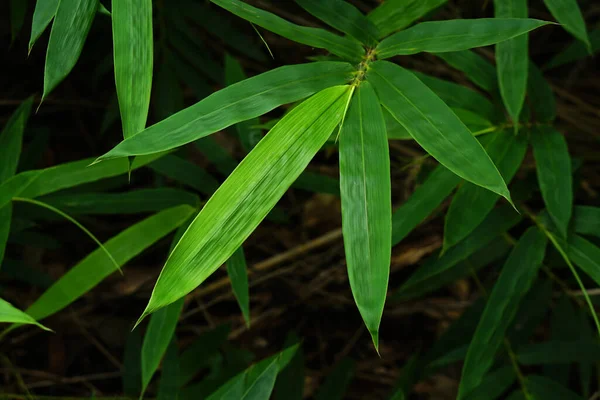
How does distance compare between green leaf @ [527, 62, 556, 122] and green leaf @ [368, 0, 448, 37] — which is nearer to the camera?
green leaf @ [368, 0, 448, 37]

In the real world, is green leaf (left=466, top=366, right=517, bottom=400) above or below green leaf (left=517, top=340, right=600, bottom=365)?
below

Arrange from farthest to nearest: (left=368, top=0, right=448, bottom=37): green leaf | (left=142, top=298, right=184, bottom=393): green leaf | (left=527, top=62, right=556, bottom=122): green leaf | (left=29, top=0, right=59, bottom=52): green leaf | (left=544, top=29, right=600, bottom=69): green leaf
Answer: (left=544, top=29, right=600, bottom=69): green leaf < (left=527, top=62, right=556, bottom=122): green leaf < (left=142, top=298, right=184, bottom=393): green leaf < (left=368, top=0, right=448, bottom=37): green leaf < (left=29, top=0, right=59, bottom=52): green leaf

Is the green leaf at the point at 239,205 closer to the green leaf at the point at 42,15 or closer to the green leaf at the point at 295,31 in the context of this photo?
the green leaf at the point at 295,31

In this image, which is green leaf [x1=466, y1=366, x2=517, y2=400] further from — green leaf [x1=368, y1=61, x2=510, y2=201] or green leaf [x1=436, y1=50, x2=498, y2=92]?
green leaf [x1=368, y1=61, x2=510, y2=201]

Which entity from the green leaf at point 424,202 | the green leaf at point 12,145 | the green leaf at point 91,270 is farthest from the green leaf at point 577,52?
the green leaf at point 12,145

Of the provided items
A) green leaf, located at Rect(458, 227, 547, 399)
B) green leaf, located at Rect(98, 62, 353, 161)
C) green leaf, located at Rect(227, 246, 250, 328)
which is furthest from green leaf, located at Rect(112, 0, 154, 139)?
green leaf, located at Rect(458, 227, 547, 399)

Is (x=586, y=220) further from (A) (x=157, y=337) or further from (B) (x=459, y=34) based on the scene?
(A) (x=157, y=337)
